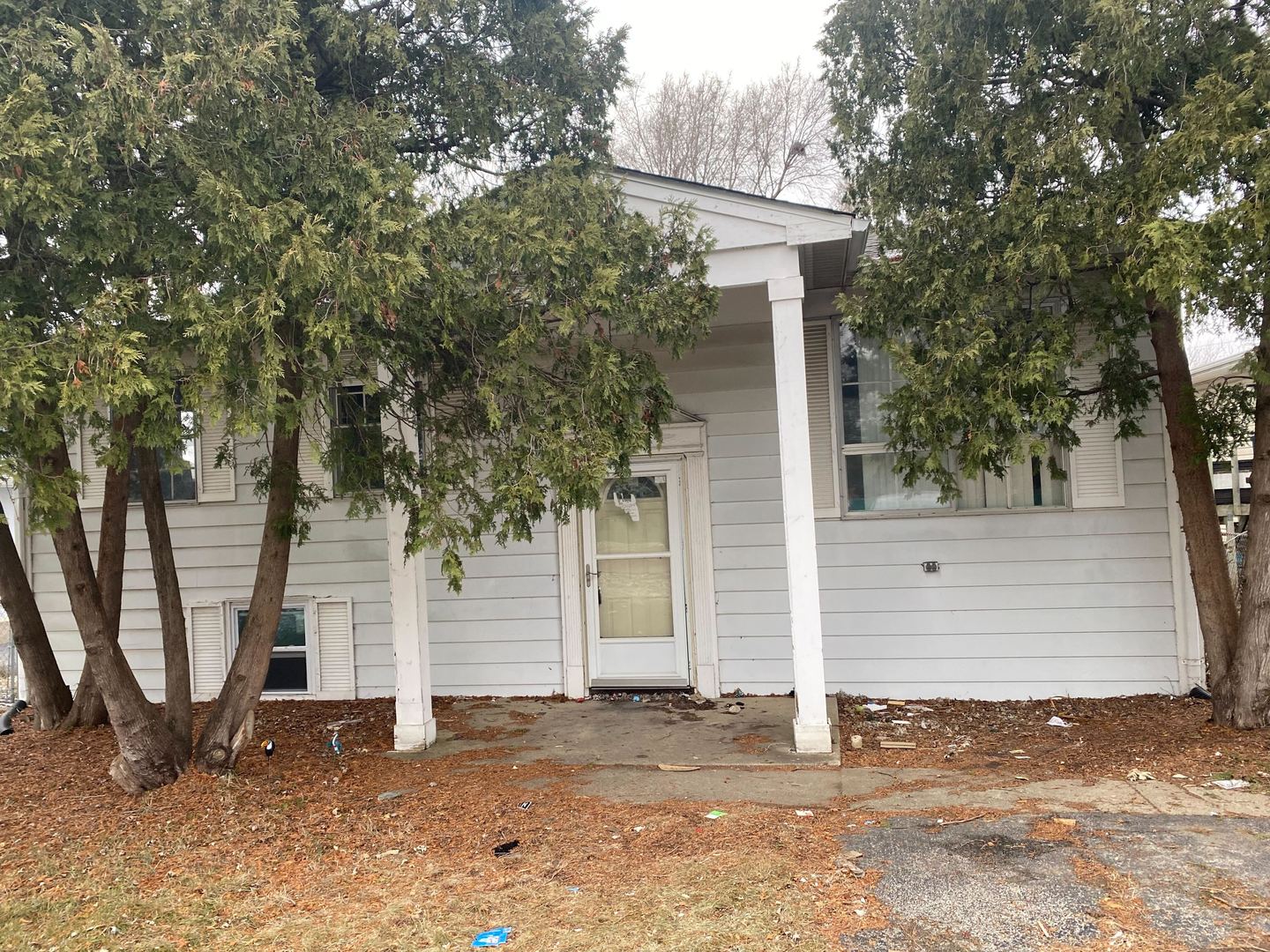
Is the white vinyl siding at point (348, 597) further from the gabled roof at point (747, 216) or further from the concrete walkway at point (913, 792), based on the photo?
the gabled roof at point (747, 216)

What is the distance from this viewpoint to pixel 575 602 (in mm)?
7273

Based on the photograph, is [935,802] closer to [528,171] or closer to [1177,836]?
[1177,836]

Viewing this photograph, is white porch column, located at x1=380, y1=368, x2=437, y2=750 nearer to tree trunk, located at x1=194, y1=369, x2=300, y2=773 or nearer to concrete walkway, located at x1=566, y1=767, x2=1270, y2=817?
tree trunk, located at x1=194, y1=369, x2=300, y2=773

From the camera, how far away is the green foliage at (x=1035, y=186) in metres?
4.25

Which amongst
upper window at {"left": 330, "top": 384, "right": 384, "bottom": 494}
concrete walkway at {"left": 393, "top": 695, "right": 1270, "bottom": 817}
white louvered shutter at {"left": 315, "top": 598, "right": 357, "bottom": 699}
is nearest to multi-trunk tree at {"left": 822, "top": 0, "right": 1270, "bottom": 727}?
concrete walkway at {"left": 393, "top": 695, "right": 1270, "bottom": 817}

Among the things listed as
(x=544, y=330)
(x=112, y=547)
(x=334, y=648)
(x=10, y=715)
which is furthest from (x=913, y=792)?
(x=10, y=715)

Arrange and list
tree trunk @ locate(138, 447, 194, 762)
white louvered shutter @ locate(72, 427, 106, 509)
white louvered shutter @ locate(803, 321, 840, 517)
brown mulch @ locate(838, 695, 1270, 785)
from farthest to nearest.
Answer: white louvered shutter @ locate(72, 427, 106, 509)
white louvered shutter @ locate(803, 321, 840, 517)
tree trunk @ locate(138, 447, 194, 762)
brown mulch @ locate(838, 695, 1270, 785)

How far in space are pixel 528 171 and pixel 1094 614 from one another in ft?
17.2

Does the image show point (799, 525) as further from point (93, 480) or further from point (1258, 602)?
point (93, 480)

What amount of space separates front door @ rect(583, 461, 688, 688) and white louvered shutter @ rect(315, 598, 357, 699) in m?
2.20

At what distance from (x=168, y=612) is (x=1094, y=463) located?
6570 millimetres

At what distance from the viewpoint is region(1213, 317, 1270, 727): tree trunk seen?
516 centimetres

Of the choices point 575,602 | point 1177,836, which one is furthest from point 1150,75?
point 575,602

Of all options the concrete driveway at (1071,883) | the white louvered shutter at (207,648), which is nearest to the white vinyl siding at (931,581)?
the concrete driveway at (1071,883)
